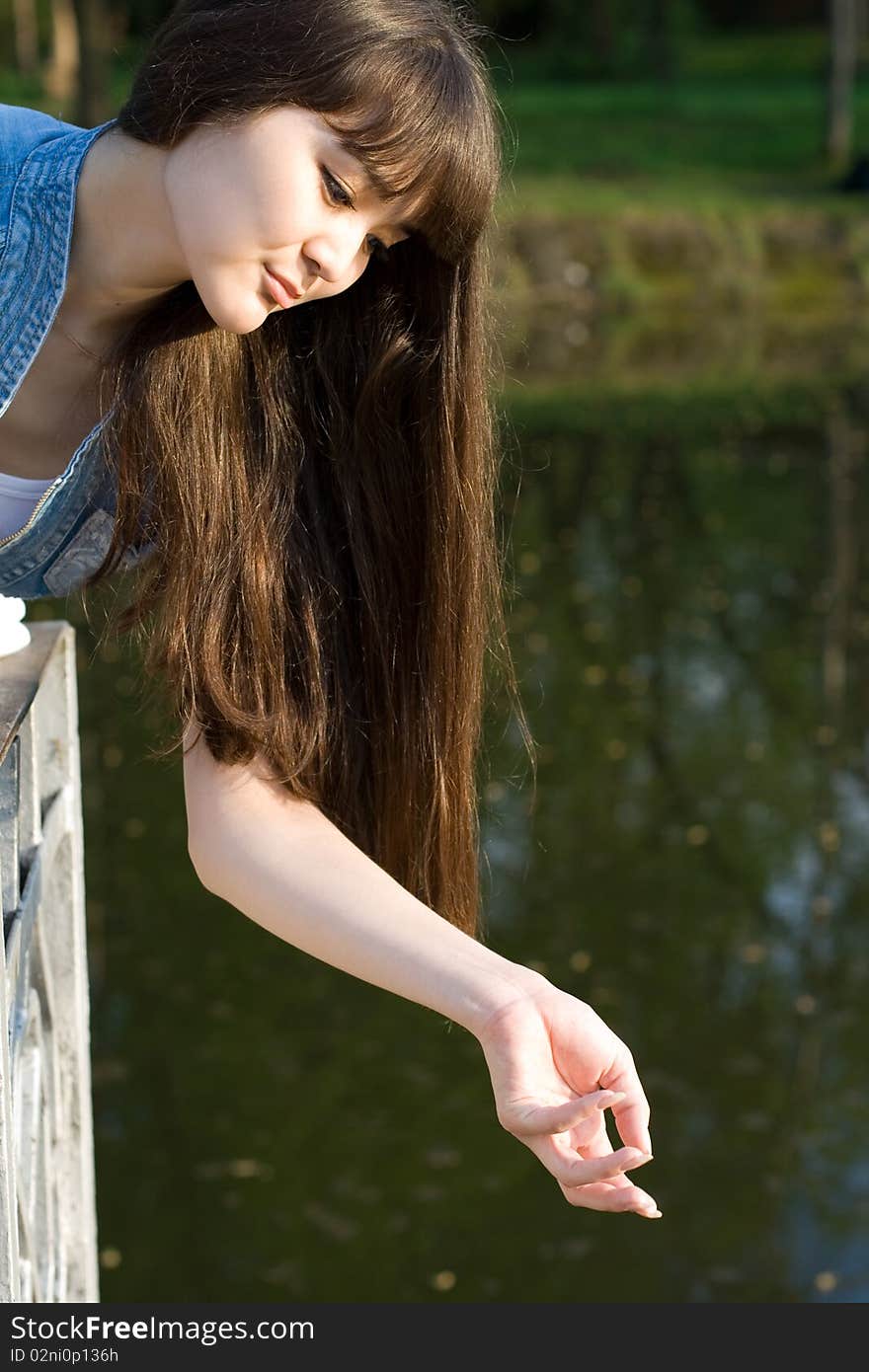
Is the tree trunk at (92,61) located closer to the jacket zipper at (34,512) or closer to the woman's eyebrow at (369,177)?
the jacket zipper at (34,512)

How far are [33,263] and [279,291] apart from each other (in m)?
0.29

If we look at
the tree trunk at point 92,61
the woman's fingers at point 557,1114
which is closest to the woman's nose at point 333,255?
the woman's fingers at point 557,1114

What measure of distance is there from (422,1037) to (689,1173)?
0.83 metres

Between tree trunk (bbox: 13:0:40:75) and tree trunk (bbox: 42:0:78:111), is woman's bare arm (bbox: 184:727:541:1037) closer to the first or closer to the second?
tree trunk (bbox: 42:0:78:111)

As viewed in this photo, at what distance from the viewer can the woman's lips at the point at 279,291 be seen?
1700mm

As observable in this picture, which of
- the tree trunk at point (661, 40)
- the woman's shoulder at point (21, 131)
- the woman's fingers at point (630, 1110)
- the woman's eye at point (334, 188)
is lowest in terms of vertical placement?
the woman's fingers at point (630, 1110)

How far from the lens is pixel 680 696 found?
22.9 feet

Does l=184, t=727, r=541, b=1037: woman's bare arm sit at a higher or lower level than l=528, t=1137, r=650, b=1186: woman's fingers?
higher

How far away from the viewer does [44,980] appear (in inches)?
75.2

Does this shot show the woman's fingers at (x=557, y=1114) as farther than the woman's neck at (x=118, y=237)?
No

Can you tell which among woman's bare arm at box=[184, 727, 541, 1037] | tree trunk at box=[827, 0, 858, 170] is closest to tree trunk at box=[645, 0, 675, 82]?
tree trunk at box=[827, 0, 858, 170]

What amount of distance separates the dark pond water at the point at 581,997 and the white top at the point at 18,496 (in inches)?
22.7

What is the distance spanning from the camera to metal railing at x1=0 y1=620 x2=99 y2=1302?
5.24 ft

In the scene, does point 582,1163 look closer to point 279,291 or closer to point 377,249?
point 279,291
